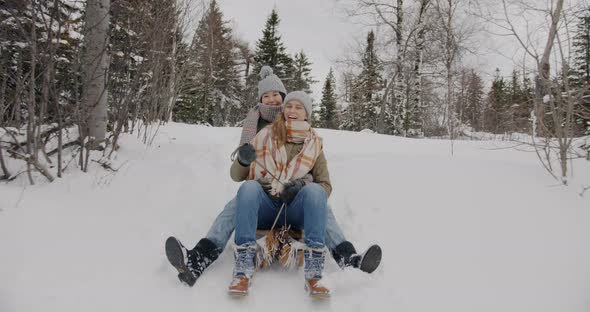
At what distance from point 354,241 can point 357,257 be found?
431 millimetres

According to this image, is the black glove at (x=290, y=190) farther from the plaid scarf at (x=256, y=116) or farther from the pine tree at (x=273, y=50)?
the pine tree at (x=273, y=50)

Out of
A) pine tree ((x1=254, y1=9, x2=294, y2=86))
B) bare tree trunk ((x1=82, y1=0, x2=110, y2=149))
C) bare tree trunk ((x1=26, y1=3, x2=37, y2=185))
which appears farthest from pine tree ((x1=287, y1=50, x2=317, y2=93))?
bare tree trunk ((x1=26, y1=3, x2=37, y2=185))

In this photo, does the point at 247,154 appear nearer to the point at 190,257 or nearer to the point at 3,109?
the point at 190,257

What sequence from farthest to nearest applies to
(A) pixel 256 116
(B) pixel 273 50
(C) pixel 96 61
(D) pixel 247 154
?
(B) pixel 273 50
(C) pixel 96 61
(A) pixel 256 116
(D) pixel 247 154

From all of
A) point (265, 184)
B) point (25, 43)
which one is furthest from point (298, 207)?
point (25, 43)

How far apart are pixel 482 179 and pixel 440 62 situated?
1184cm

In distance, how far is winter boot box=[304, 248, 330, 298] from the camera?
1.63 m

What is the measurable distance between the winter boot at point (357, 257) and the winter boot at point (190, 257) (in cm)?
71

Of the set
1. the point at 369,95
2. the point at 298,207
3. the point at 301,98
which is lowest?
the point at 298,207

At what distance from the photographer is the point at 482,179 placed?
9.11ft

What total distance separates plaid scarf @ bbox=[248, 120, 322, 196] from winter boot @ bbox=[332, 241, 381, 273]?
51cm

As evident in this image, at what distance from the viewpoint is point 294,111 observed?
88.4 inches

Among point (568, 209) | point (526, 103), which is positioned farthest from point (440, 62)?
point (568, 209)

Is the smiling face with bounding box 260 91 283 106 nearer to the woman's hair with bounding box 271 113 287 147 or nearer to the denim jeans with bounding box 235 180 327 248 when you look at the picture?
the woman's hair with bounding box 271 113 287 147
